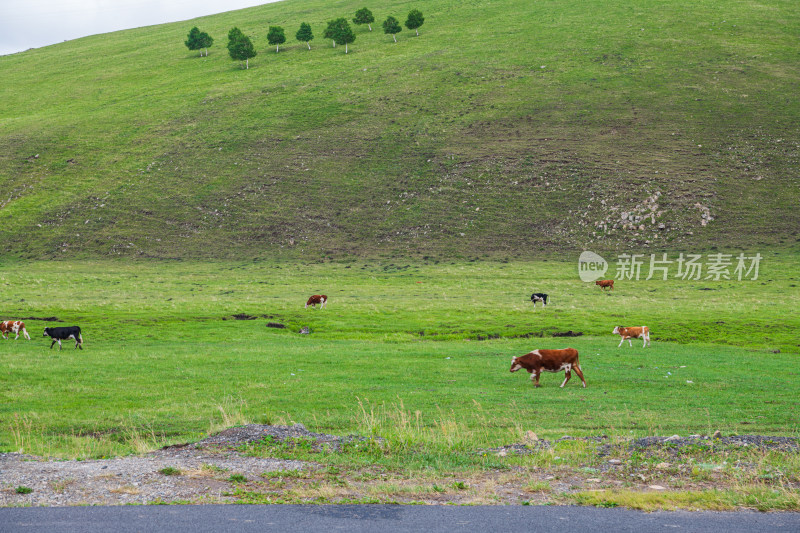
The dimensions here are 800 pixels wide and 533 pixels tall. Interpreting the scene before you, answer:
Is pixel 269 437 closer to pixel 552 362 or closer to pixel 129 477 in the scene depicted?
pixel 129 477

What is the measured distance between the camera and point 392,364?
28.6 m

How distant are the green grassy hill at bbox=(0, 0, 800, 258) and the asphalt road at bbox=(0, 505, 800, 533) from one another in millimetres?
71140

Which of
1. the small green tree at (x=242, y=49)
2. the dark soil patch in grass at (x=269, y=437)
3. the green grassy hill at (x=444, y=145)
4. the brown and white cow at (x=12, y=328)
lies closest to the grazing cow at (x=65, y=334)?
the brown and white cow at (x=12, y=328)

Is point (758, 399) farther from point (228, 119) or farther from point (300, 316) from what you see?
point (228, 119)

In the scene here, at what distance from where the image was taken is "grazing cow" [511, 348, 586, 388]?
2383 cm

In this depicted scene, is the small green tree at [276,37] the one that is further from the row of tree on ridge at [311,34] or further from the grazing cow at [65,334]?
the grazing cow at [65,334]

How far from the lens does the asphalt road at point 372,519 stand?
8875mm

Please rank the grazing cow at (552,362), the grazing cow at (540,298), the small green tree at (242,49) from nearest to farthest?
the grazing cow at (552,362) → the grazing cow at (540,298) → the small green tree at (242,49)

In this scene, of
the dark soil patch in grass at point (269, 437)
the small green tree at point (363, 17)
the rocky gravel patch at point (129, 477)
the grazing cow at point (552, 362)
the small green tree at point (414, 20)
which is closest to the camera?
the rocky gravel patch at point (129, 477)

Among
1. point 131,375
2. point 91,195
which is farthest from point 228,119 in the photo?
point 131,375

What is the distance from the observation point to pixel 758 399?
21.4m

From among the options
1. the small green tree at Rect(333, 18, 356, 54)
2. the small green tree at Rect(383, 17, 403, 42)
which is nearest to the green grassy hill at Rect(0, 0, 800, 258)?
the small green tree at Rect(333, 18, 356, 54)

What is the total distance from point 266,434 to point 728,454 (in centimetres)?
931

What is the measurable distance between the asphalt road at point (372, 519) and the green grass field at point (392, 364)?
4216mm
